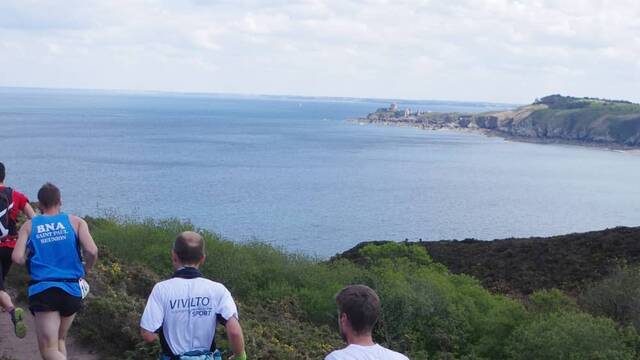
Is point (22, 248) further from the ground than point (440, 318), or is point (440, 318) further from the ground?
point (22, 248)

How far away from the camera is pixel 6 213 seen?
7.09m

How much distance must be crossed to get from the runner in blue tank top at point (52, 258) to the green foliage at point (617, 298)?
58.9 ft

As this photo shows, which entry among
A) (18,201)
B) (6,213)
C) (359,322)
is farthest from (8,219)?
(359,322)

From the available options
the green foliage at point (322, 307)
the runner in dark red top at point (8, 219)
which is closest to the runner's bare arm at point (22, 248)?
the runner in dark red top at point (8, 219)

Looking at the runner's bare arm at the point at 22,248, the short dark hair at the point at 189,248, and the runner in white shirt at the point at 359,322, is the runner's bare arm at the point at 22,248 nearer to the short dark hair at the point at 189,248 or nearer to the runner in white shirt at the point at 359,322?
the short dark hair at the point at 189,248

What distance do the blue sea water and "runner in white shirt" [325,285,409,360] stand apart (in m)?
40.7

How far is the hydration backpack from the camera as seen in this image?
7.07 meters

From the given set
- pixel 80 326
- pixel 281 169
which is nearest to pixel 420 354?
pixel 80 326

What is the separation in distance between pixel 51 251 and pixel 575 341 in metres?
12.2

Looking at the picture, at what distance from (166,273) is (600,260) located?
23.9 meters

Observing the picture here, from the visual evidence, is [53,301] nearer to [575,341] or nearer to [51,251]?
[51,251]

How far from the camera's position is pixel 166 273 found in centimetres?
1833

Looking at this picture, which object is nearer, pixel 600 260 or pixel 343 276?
pixel 343 276

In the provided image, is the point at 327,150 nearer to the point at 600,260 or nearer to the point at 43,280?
the point at 600,260
